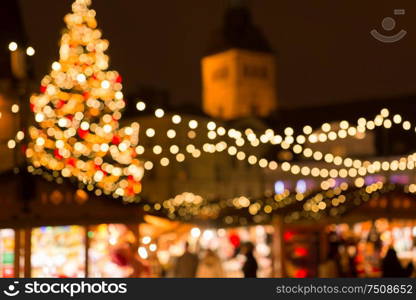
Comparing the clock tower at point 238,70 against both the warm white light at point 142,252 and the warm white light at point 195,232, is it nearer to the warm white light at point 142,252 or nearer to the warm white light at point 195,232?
the warm white light at point 195,232

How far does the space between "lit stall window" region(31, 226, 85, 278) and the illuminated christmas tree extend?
179 cm

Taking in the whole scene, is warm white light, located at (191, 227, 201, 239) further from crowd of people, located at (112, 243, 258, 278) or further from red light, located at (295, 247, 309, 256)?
red light, located at (295, 247, 309, 256)

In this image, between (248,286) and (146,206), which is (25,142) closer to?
(146,206)

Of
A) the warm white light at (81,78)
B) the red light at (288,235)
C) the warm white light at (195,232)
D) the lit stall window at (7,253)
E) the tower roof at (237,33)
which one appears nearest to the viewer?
the lit stall window at (7,253)

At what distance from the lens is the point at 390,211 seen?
16.0m

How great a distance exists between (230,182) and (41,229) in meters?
29.5

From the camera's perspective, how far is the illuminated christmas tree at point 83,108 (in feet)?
48.4

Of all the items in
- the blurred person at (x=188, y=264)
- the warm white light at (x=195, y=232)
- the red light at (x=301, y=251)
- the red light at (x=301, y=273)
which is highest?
the warm white light at (x=195, y=232)

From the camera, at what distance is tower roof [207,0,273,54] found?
163 feet

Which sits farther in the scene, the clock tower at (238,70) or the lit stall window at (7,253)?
the clock tower at (238,70)

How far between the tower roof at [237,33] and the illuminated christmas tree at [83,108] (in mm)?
34087

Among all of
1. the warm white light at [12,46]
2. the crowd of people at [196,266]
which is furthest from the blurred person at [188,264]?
the warm white light at [12,46]

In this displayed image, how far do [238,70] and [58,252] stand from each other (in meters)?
36.8

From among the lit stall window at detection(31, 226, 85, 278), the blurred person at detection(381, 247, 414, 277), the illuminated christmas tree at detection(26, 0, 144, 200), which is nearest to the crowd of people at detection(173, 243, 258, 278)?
the lit stall window at detection(31, 226, 85, 278)
